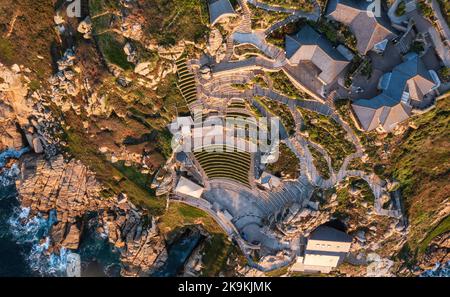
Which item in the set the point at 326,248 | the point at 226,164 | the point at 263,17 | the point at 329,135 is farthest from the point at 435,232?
the point at 263,17

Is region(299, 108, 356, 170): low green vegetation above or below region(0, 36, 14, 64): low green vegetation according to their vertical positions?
below

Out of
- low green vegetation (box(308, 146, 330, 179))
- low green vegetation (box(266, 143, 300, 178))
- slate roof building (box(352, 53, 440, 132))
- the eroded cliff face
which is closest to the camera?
slate roof building (box(352, 53, 440, 132))

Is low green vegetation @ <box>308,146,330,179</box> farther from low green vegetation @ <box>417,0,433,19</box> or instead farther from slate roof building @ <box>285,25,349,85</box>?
low green vegetation @ <box>417,0,433,19</box>

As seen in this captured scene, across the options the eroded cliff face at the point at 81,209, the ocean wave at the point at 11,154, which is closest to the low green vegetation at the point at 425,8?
the eroded cliff face at the point at 81,209

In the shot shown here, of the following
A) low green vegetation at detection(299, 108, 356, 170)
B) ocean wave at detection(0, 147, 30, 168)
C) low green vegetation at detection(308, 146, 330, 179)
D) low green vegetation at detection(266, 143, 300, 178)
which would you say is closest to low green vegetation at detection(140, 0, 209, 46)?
low green vegetation at detection(299, 108, 356, 170)

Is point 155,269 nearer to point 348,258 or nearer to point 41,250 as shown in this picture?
point 41,250

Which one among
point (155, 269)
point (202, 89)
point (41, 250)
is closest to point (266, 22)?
point (202, 89)

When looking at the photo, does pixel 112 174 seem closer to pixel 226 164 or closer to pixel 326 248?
pixel 226 164
